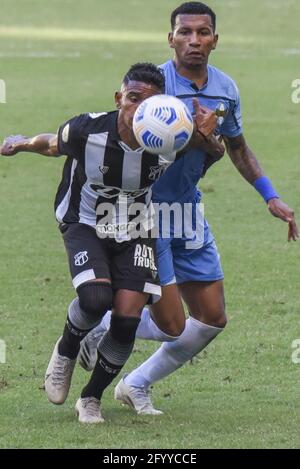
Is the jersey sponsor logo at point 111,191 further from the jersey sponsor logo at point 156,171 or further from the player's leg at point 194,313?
the player's leg at point 194,313

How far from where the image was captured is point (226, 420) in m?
7.97

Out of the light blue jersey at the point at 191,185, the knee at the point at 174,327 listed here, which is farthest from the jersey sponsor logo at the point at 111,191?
the knee at the point at 174,327

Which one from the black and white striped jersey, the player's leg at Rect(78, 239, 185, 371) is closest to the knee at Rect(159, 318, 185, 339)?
the player's leg at Rect(78, 239, 185, 371)

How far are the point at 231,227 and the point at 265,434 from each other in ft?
26.0

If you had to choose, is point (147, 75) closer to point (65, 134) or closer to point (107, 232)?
point (65, 134)

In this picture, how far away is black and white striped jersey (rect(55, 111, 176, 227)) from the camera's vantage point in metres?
7.75

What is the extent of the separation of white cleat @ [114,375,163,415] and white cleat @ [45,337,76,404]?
48 centimetres

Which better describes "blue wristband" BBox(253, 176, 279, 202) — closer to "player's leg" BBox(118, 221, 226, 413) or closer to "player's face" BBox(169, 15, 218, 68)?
"player's leg" BBox(118, 221, 226, 413)

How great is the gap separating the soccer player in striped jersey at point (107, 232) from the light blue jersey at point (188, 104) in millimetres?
388

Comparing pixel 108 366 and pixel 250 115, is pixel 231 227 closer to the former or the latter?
pixel 108 366

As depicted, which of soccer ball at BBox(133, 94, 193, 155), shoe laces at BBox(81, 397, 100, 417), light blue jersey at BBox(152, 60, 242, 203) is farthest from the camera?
light blue jersey at BBox(152, 60, 242, 203)

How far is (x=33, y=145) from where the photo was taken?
8.07m

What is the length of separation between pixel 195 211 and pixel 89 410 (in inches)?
59.7

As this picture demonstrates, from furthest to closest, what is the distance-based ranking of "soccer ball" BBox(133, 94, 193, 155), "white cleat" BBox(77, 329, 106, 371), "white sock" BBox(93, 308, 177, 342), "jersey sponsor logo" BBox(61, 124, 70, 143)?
"white cleat" BBox(77, 329, 106, 371) < "white sock" BBox(93, 308, 177, 342) < "jersey sponsor logo" BBox(61, 124, 70, 143) < "soccer ball" BBox(133, 94, 193, 155)
